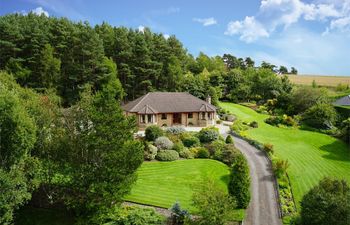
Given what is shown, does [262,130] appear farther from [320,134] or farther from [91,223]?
[91,223]

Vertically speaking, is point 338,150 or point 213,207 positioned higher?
point 338,150

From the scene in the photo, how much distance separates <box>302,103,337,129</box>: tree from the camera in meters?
44.5

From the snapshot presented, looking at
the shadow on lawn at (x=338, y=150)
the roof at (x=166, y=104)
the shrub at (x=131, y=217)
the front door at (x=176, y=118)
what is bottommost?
the shrub at (x=131, y=217)

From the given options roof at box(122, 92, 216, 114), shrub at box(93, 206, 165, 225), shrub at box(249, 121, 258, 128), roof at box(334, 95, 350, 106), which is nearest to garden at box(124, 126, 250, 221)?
shrub at box(93, 206, 165, 225)

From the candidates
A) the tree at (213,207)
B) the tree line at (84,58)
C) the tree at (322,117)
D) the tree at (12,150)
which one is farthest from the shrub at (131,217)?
the tree line at (84,58)

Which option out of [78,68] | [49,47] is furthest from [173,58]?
[49,47]

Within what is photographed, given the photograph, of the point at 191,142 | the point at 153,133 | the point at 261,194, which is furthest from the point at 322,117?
the point at 153,133

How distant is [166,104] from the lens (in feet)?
144

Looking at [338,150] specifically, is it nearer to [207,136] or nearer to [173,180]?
[207,136]

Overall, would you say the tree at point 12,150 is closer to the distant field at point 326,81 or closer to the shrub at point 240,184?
the shrub at point 240,184

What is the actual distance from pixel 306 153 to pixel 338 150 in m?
4.78

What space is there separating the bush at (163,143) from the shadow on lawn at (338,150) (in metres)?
18.0

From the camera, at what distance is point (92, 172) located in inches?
758

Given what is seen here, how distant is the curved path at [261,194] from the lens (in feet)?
67.9
